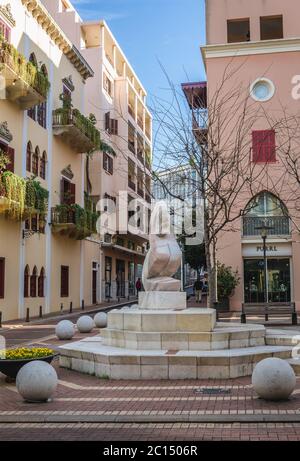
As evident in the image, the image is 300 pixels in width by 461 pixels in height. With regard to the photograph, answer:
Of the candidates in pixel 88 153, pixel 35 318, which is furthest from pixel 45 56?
pixel 35 318

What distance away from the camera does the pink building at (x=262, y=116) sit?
29.2 metres

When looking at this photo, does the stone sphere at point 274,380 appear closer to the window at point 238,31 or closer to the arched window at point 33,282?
the arched window at point 33,282

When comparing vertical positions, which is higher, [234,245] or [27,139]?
[27,139]

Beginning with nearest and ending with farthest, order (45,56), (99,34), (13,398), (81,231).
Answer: (13,398) → (45,56) → (81,231) → (99,34)

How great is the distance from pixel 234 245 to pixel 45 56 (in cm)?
1391

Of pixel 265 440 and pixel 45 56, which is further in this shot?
pixel 45 56

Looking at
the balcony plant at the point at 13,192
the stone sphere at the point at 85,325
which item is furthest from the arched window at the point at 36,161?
the stone sphere at the point at 85,325

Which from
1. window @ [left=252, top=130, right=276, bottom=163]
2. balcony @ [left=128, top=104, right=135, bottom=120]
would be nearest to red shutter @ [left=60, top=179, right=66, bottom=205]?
window @ [left=252, top=130, right=276, bottom=163]

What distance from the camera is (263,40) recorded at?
30312mm

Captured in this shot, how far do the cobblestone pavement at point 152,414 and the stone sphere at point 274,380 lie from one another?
0.14 m

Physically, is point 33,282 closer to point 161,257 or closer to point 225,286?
point 225,286

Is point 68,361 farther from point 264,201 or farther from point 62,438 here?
point 264,201

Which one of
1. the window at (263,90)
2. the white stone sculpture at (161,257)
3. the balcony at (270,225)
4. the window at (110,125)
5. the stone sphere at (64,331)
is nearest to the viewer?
the white stone sculpture at (161,257)

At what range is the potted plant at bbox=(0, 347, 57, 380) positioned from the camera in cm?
976
